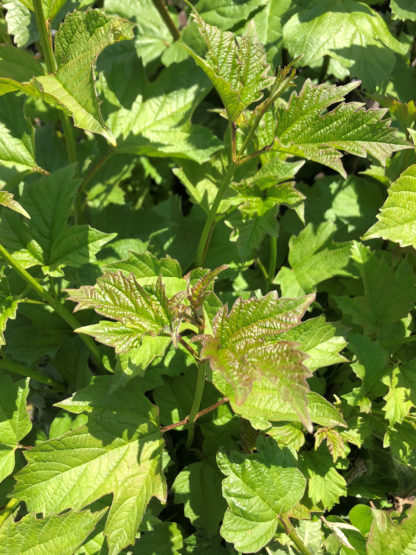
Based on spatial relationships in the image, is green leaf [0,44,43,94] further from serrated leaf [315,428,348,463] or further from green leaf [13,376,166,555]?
serrated leaf [315,428,348,463]

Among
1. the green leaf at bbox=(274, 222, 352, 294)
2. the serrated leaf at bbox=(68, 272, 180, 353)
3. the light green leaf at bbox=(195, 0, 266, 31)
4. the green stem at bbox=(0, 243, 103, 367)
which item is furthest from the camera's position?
the light green leaf at bbox=(195, 0, 266, 31)

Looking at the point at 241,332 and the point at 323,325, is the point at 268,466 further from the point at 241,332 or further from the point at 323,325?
the point at 241,332

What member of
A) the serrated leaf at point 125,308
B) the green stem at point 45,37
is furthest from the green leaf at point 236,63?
the serrated leaf at point 125,308

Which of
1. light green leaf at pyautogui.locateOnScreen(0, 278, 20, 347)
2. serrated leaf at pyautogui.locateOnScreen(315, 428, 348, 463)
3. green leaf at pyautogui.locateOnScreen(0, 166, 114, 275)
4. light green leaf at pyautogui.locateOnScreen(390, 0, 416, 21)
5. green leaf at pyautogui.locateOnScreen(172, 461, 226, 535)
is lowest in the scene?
green leaf at pyautogui.locateOnScreen(172, 461, 226, 535)

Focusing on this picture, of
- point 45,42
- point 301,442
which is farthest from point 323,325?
point 45,42

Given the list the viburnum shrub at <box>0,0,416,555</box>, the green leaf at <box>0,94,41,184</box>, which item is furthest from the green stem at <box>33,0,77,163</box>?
the green leaf at <box>0,94,41,184</box>

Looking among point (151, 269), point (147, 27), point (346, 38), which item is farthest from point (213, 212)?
point (147, 27)

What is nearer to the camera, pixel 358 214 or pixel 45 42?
pixel 45 42

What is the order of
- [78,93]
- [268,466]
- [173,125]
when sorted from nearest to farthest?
[78,93]
[268,466]
[173,125]
